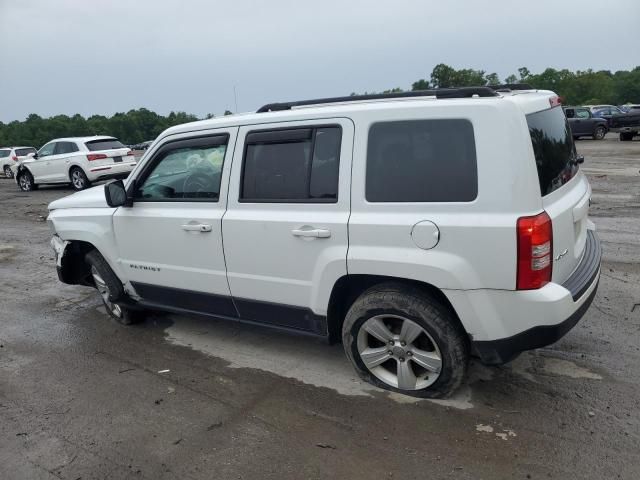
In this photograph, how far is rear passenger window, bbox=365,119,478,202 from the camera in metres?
2.95

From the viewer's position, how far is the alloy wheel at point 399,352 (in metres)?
3.28

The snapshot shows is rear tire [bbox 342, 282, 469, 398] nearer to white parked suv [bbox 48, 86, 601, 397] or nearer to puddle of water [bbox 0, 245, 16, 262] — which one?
white parked suv [bbox 48, 86, 601, 397]

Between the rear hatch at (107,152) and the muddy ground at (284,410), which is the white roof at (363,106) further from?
the rear hatch at (107,152)

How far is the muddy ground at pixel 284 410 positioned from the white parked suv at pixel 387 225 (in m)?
0.36

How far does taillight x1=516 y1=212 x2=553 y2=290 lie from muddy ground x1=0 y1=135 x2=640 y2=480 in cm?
90

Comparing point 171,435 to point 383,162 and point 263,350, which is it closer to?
point 263,350

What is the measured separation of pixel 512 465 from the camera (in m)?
2.75

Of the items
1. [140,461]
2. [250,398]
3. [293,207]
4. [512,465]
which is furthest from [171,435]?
[512,465]

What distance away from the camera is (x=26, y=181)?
18.3m

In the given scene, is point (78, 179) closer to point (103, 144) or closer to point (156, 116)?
point (103, 144)

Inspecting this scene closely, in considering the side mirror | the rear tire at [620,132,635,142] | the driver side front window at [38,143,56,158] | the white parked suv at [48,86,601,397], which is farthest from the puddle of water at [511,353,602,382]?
the rear tire at [620,132,635,142]

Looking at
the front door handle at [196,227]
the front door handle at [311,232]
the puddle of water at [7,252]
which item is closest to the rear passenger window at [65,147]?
the puddle of water at [7,252]

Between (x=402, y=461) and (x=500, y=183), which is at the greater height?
(x=500, y=183)

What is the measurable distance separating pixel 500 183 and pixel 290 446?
1902 millimetres
